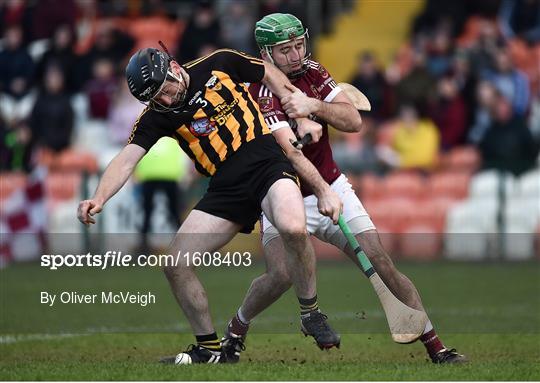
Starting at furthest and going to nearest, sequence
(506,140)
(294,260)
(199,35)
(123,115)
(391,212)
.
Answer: (199,35) → (123,115) → (506,140) → (391,212) → (294,260)

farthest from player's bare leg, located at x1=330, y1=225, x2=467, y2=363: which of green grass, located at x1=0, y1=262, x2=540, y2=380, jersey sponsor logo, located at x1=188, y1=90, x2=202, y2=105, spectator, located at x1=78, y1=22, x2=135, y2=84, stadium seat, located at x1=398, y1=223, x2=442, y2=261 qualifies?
spectator, located at x1=78, y1=22, x2=135, y2=84

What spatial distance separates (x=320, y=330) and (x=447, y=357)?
3.02ft

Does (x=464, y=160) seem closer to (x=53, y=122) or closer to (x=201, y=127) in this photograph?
(x=53, y=122)

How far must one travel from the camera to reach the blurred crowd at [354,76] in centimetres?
1956

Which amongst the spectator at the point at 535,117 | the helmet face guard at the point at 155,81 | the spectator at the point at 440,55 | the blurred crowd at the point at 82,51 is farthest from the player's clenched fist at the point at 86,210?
the spectator at the point at 440,55

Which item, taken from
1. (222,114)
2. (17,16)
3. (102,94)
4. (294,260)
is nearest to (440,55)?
(102,94)

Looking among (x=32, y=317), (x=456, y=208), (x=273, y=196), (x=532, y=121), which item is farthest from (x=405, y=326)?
(x=532, y=121)

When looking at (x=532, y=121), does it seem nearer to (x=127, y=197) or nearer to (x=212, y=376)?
(x=127, y=197)

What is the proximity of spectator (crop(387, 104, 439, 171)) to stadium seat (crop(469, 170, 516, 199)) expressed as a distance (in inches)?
38.3

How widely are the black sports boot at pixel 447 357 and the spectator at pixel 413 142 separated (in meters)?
9.80

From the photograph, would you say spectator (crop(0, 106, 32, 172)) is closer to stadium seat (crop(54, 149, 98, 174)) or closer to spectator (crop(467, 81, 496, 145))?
stadium seat (crop(54, 149, 98, 174))

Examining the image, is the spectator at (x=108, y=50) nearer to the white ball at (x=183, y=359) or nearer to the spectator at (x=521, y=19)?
the spectator at (x=521, y=19)

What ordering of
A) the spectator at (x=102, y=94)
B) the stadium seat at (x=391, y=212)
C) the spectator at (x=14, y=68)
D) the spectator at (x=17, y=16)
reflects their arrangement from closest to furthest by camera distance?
the stadium seat at (x=391, y=212), the spectator at (x=102, y=94), the spectator at (x=14, y=68), the spectator at (x=17, y=16)

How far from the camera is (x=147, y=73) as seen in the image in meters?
9.35
